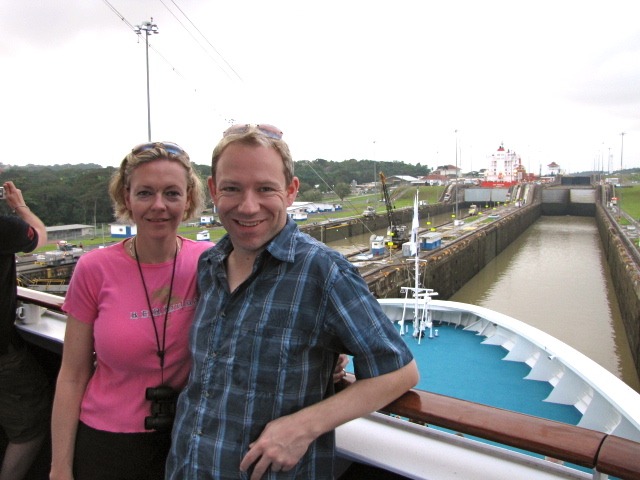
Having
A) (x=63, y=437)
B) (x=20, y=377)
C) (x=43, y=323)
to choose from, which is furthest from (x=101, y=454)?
(x=43, y=323)

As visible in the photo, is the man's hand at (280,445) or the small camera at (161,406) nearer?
the man's hand at (280,445)

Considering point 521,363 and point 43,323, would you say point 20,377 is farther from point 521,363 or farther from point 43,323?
point 521,363

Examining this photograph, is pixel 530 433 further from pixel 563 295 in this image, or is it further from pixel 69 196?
pixel 69 196

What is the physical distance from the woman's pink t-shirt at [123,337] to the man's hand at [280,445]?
1.43ft

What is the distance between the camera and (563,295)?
18672 mm

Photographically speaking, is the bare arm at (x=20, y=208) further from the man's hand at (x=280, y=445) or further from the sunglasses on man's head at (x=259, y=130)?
the man's hand at (x=280, y=445)

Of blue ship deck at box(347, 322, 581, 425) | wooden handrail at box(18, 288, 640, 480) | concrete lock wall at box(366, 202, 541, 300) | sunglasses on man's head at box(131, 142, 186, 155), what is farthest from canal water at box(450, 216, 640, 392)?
sunglasses on man's head at box(131, 142, 186, 155)

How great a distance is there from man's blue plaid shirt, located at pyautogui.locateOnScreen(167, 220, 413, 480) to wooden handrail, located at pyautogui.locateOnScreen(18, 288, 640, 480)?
0.20 metres

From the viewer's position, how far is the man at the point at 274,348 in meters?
1.03

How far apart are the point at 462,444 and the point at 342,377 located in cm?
40

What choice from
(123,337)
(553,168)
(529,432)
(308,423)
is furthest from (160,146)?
(553,168)

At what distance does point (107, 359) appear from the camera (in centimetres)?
133

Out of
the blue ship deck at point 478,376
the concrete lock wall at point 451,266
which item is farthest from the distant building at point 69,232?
the blue ship deck at point 478,376

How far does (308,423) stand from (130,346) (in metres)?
0.58
